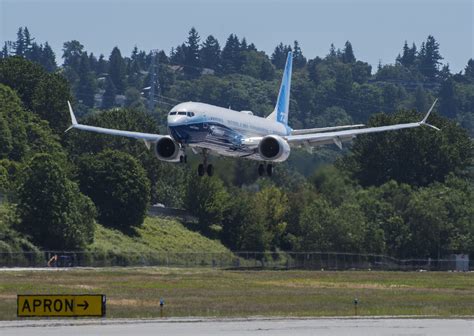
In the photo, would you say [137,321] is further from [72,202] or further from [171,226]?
[171,226]

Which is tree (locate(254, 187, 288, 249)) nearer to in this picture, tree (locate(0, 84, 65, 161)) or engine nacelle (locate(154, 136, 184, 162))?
tree (locate(0, 84, 65, 161))

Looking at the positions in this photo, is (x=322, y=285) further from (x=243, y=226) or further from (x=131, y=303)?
(x=243, y=226)

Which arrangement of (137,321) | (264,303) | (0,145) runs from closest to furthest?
(137,321) < (264,303) < (0,145)

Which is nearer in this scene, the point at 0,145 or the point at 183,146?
the point at 183,146

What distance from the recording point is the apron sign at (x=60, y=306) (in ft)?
236

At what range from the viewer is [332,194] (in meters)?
151

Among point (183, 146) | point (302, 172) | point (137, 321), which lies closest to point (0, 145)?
point (302, 172)

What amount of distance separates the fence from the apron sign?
50691 mm

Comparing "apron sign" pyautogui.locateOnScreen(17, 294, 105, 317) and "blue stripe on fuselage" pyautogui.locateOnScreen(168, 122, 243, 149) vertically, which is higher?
"blue stripe on fuselage" pyautogui.locateOnScreen(168, 122, 243, 149)

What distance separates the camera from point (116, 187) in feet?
523

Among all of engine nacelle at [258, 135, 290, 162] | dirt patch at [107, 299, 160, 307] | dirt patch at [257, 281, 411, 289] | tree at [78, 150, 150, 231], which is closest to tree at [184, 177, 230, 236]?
tree at [78, 150, 150, 231]

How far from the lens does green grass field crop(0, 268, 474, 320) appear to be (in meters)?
78.4

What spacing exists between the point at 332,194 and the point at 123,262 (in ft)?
86.4

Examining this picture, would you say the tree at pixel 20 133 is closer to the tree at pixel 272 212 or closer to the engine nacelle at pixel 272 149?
the tree at pixel 272 212
